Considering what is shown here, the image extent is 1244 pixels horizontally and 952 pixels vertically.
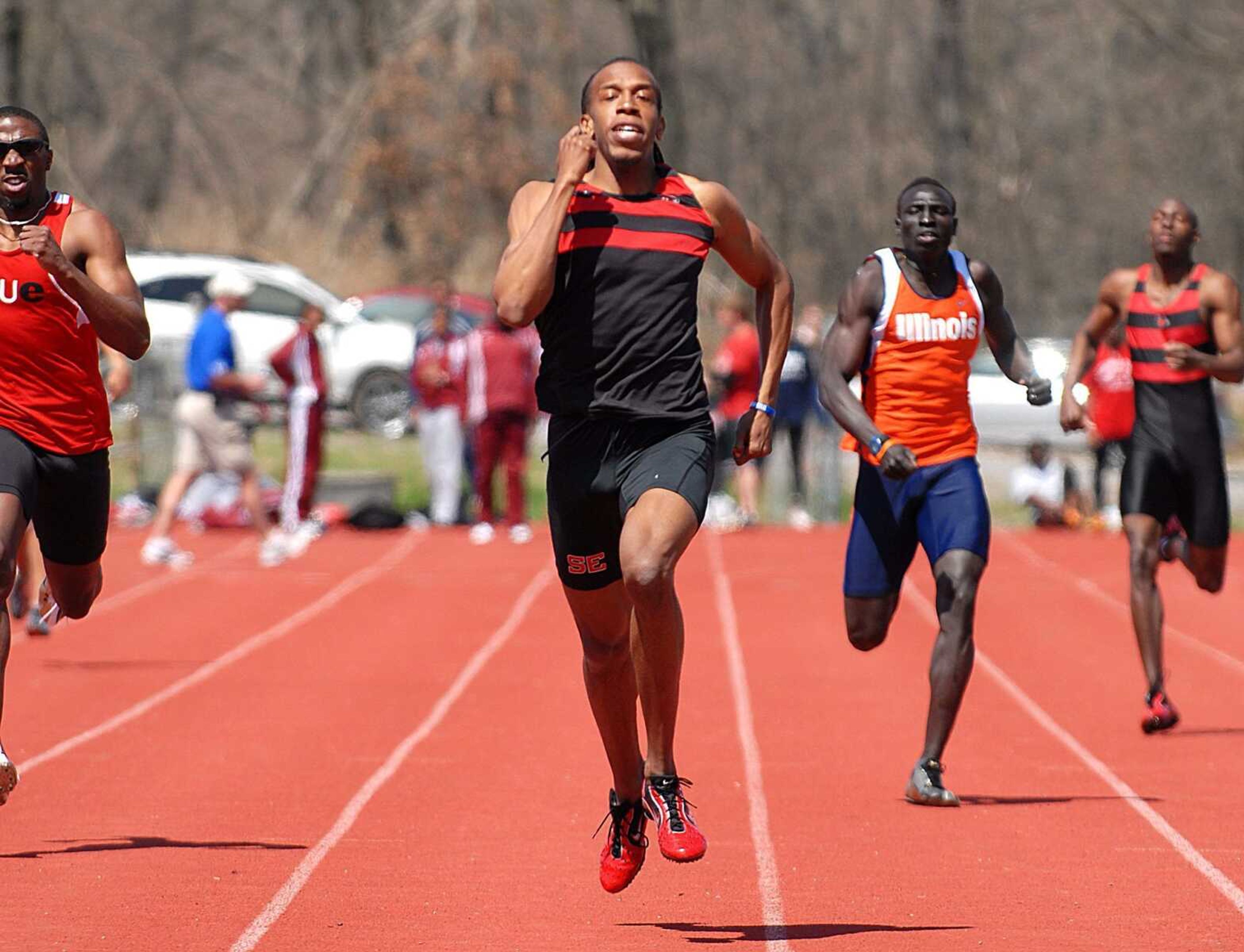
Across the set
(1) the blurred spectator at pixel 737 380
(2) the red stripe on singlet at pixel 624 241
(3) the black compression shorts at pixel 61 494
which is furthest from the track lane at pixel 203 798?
(1) the blurred spectator at pixel 737 380

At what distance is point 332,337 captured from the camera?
26.3 metres

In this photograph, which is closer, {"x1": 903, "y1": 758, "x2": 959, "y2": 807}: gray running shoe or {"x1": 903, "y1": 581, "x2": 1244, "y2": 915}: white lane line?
{"x1": 903, "y1": 581, "x2": 1244, "y2": 915}: white lane line

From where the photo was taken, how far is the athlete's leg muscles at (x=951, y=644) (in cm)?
757

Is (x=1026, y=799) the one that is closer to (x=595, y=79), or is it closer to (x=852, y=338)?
(x=852, y=338)

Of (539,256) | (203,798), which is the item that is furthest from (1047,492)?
(539,256)

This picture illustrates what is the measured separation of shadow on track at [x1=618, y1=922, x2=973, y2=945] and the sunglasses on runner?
2796 mm

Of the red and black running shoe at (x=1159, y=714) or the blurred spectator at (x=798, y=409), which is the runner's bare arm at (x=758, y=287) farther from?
the blurred spectator at (x=798, y=409)

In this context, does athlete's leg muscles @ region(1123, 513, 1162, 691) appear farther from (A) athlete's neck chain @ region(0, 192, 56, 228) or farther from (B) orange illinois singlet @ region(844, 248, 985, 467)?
(A) athlete's neck chain @ region(0, 192, 56, 228)

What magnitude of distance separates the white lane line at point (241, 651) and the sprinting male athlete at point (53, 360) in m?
2.19

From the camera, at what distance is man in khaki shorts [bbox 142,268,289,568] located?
54.2 ft

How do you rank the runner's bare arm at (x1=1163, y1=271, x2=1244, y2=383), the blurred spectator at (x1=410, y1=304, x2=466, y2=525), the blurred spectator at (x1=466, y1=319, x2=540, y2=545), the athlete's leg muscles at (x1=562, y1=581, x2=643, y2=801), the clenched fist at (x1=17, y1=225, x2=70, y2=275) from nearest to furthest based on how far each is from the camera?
the athlete's leg muscles at (x1=562, y1=581, x2=643, y2=801) < the clenched fist at (x1=17, y1=225, x2=70, y2=275) < the runner's bare arm at (x1=1163, y1=271, x2=1244, y2=383) < the blurred spectator at (x1=466, y1=319, x2=540, y2=545) < the blurred spectator at (x1=410, y1=304, x2=466, y2=525)

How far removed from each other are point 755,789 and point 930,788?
76cm

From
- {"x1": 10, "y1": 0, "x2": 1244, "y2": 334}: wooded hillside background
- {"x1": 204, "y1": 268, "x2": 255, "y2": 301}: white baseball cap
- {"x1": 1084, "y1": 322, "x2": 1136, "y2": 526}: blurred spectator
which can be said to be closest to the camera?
{"x1": 204, "y1": 268, "x2": 255, "y2": 301}: white baseball cap

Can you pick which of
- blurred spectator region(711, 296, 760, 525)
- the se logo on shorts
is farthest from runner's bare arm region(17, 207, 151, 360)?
blurred spectator region(711, 296, 760, 525)
